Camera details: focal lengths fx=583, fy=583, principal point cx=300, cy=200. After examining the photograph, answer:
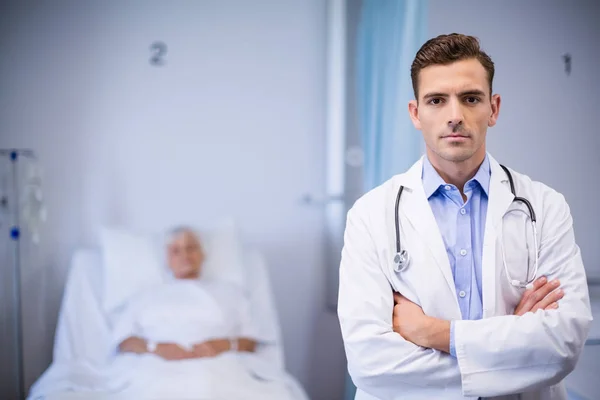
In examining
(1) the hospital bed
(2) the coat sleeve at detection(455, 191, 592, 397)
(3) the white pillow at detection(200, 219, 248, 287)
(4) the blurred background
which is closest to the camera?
(2) the coat sleeve at detection(455, 191, 592, 397)

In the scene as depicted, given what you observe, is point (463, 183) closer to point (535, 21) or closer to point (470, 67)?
point (470, 67)

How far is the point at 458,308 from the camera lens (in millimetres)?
1117

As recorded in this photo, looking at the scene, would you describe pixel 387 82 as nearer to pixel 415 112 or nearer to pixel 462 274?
pixel 415 112

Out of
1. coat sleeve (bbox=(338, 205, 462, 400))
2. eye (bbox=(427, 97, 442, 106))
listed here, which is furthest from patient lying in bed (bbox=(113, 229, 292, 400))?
eye (bbox=(427, 97, 442, 106))

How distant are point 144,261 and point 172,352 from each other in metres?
0.49

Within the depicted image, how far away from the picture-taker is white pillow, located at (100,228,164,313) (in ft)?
7.94

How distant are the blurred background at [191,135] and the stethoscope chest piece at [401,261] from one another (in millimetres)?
1165

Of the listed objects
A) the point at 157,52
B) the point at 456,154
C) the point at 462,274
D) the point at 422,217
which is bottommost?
the point at 462,274

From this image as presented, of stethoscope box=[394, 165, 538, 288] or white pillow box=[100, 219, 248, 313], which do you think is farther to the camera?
white pillow box=[100, 219, 248, 313]

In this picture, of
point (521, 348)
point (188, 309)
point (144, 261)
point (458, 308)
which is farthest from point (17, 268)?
point (521, 348)

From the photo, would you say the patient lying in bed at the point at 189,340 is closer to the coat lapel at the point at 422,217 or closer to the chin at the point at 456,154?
the coat lapel at the point at 422,217

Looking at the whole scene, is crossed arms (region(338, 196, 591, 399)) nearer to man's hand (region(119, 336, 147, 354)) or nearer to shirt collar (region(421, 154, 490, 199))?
shirt collar (region(421, 154, 490, 199))

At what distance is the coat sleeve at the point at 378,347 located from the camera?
1.08 meters

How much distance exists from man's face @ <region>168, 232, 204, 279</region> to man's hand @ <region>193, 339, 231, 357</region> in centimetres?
32
